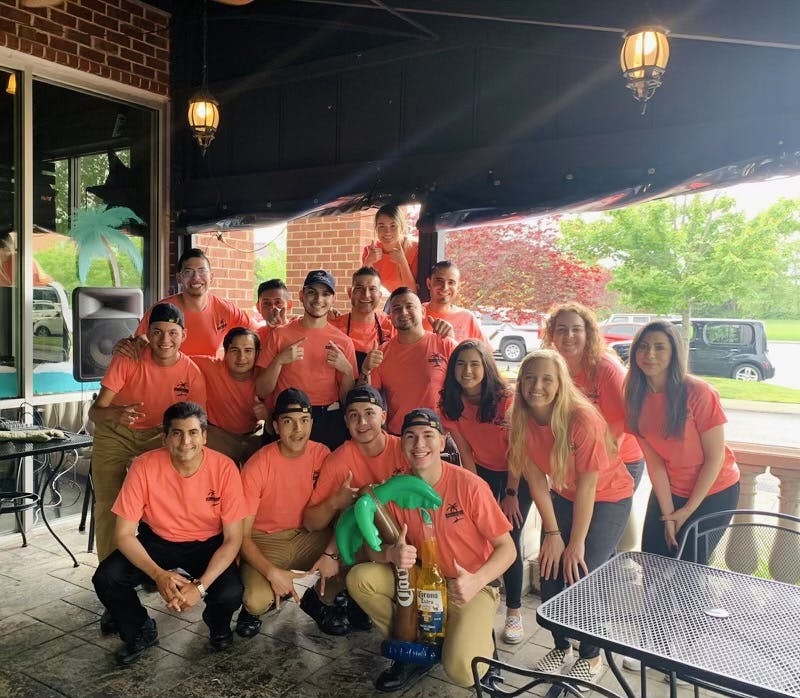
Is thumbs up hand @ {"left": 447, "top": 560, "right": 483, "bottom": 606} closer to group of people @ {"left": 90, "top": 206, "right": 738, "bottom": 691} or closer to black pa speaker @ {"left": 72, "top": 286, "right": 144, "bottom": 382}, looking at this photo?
group of people @ {"left": 90, "top": 206, "right": 738, "bottom": 691}

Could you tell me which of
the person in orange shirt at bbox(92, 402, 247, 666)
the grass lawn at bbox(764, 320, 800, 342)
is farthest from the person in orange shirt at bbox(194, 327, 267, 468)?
the grass lawn at bbox(764, 320, 800, 342)

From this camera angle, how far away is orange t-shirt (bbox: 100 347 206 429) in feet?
11.1

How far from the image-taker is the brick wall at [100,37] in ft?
14.6

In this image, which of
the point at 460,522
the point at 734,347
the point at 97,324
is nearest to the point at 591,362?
the point at 460,522

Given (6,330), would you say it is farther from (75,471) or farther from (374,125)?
(374,125)

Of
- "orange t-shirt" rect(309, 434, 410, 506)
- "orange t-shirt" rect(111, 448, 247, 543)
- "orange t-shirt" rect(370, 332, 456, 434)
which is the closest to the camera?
"orange t-shirt" rect(111, 448, 247, 543)

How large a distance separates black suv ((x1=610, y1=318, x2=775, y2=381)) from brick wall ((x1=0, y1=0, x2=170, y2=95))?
21.0ft

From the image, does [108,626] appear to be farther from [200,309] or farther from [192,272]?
[192,272]

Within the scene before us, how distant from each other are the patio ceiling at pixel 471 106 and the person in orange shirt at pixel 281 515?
71.1 inches

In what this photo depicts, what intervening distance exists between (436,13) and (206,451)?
273 centimetres

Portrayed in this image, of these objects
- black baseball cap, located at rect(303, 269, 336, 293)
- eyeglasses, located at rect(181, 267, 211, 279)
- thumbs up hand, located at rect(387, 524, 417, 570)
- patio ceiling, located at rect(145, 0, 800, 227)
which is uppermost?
patio ceiling, located at rect(145, 0, 800, 227)

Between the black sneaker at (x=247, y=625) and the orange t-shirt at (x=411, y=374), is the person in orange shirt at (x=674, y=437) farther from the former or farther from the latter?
the black sneaker at (x=247, y=625)

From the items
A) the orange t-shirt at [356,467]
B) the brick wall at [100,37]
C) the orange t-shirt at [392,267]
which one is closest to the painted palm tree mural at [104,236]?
the brick wall at [100,37]

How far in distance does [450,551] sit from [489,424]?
26.4 inches
